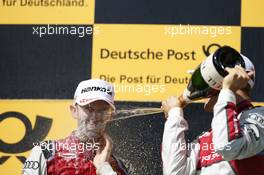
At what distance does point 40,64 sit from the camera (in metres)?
3.65

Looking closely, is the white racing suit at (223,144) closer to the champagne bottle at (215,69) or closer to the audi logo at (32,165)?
the champagne bottle at (215,69)

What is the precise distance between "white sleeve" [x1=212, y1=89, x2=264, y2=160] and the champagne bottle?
0.12 metres

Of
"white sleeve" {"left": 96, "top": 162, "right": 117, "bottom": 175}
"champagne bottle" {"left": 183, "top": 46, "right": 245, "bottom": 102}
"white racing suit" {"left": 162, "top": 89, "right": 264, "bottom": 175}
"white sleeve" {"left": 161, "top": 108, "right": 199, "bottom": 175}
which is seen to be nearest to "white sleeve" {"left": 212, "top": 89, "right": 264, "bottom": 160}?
"white racing suit" {"left": 162, "top": 89, "right": 264, "bottom": 175}

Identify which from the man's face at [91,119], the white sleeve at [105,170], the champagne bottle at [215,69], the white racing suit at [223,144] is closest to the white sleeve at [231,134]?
the white racing suit at [223,144]

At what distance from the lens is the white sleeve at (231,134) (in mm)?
2705

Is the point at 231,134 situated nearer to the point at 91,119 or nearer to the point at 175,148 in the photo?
the point at 175,148

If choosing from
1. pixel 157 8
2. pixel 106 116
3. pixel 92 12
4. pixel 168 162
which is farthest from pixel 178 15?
pixel 168 162

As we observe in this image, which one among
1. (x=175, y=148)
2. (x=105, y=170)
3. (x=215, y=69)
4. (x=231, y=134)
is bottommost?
(x=105, y=170)

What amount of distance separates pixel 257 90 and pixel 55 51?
997mm

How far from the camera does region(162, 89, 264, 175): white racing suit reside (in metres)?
2.71

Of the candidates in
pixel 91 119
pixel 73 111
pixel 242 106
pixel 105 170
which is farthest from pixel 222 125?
pixel 73 111

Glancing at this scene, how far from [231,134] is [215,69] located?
1.01 feet

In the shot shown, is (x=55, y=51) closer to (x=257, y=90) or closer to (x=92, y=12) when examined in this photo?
(x=92, y=12)

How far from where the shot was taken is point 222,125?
107 inches
